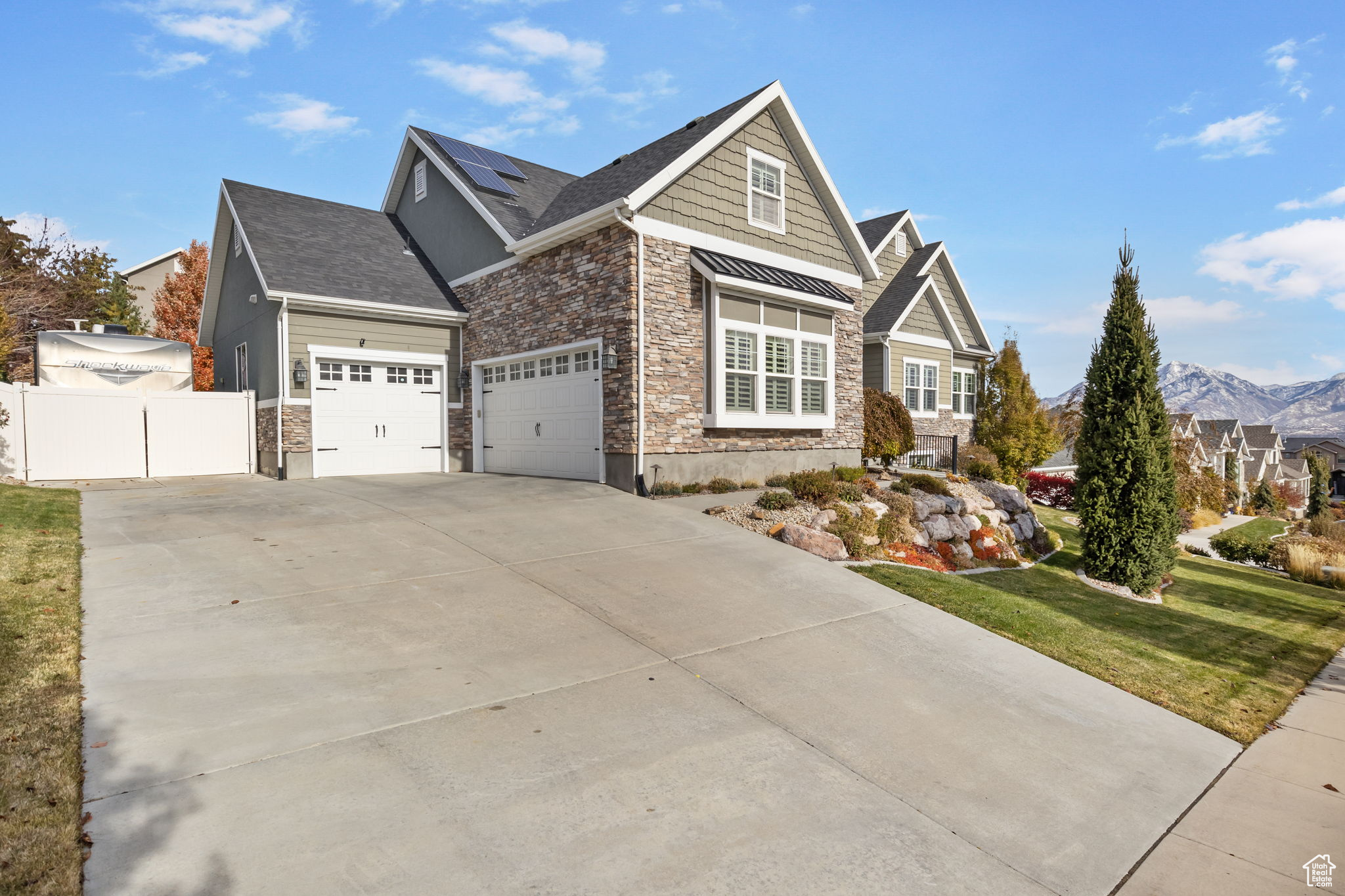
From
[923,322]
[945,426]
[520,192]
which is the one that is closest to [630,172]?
[520,192]

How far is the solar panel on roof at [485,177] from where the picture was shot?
15.8m

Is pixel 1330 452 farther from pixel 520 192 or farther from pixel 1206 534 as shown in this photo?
pixel 520 192

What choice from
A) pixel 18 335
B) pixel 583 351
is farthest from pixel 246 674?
pixel 18 335

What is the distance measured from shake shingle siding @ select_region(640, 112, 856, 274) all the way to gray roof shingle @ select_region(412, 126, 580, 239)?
3849 mm

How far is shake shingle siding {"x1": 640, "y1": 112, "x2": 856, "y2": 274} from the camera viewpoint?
12.5 meters

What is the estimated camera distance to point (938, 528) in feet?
38.0

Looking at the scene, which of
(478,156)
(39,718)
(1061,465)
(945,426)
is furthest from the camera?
(1061,465)

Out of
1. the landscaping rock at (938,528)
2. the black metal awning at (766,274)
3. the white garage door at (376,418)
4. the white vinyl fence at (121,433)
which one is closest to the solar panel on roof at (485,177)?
the white garage door at (376,418)

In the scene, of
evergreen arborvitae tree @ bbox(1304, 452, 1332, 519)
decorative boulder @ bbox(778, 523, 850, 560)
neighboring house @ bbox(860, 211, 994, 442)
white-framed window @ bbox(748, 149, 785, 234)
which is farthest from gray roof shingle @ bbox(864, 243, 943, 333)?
evergreen arborvitae tree @ bbox(1304, 452, 1332, 519)

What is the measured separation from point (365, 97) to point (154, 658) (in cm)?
1182

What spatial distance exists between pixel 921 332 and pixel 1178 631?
50.5 ft

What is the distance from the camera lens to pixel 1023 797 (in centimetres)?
374

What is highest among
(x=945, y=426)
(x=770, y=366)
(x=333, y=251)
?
(x=333, y=251)

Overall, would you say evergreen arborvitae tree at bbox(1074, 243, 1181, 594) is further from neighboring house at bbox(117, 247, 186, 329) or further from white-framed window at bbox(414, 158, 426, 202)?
neighboring house at bbox(117, 247, 186, 329)
